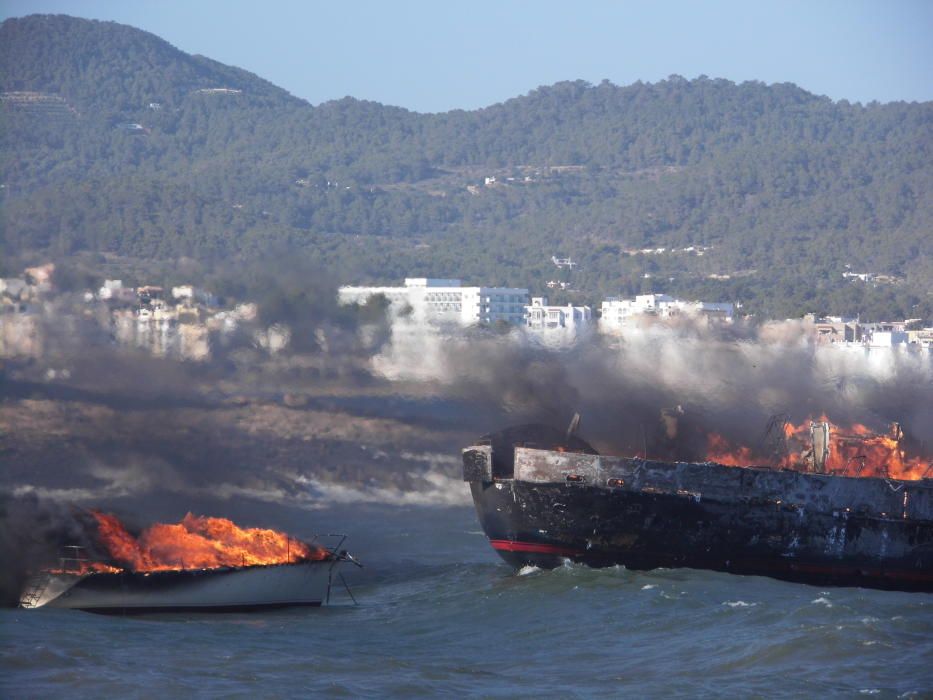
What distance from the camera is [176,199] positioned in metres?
145

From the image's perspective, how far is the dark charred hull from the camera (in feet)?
164

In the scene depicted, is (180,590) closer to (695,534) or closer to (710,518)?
(695,534)

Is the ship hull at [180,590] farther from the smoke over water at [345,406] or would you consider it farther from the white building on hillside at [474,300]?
the white building on hillside at [474,300]

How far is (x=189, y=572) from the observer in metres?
45.3

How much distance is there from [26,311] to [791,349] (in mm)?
38023

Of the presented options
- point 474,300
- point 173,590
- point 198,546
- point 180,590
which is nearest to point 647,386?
point 198,546

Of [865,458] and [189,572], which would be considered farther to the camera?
[865,458]

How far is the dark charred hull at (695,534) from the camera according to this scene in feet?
164

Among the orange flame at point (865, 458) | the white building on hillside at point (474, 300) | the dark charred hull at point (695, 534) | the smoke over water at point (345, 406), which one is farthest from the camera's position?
the white building on hillside at point (474, 300)

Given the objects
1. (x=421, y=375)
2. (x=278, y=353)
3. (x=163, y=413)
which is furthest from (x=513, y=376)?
(x=163, y=413)

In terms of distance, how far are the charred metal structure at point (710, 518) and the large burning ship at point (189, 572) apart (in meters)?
6.36

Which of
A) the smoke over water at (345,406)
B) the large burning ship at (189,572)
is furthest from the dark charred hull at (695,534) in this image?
the smoke over water at (345,406)

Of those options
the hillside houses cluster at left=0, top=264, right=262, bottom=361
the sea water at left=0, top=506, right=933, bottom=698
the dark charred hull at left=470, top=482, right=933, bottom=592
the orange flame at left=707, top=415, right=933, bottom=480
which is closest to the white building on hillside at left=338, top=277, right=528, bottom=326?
the orange flame at left=707, top=415, right=933, bottom=480

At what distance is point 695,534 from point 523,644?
1042 cm
